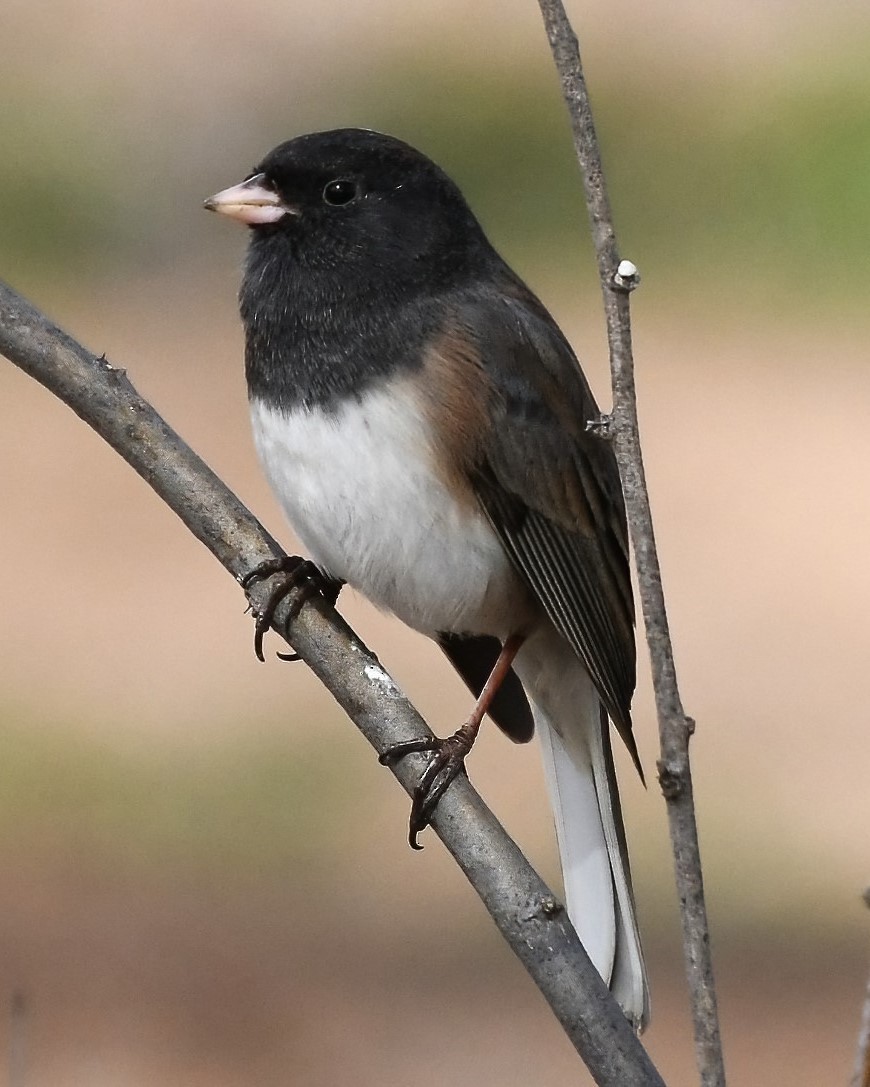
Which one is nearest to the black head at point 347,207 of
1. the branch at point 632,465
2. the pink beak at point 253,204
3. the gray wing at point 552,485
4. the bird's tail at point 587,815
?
the pink beak at point 253,204

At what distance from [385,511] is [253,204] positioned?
1.55 ft

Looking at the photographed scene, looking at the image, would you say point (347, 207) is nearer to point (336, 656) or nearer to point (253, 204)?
point (253, 204)

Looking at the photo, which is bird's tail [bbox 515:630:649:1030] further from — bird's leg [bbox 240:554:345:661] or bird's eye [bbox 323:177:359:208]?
bird's eye [bbox 323:177:359:208]

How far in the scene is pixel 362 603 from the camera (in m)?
4.16

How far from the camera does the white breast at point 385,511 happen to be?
95.0 inches

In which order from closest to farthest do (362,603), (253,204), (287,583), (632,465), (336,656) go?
(632,465) → (336,656) → (287,583) → (253,204) → (362,603)

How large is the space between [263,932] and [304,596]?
6.13 ft

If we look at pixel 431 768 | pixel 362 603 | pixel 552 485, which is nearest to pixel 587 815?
pixel 552 485

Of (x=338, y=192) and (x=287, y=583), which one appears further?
(x=338, y=192)

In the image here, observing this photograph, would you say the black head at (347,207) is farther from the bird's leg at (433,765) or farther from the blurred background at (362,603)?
the blurred background at (362,603)

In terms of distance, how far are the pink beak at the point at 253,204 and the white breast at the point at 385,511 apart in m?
0.26

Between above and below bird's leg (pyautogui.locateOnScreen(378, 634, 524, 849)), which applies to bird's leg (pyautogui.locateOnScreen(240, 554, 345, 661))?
above

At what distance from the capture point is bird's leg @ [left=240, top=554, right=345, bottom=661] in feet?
7.36

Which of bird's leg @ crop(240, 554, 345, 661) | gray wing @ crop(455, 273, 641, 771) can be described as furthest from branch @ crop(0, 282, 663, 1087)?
gray wing @ crop(455, 273, 641, 771)
